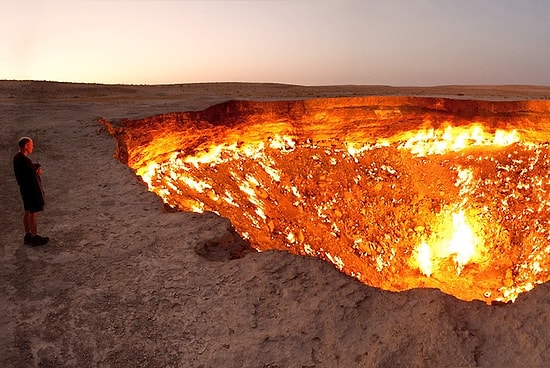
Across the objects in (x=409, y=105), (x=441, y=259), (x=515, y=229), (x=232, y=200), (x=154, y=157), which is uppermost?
(x=409, y=105)

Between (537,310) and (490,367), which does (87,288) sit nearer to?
(490,367)

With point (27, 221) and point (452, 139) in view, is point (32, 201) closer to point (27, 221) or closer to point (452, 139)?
point (27, 221)

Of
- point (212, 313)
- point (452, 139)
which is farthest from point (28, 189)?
point (452, 139)

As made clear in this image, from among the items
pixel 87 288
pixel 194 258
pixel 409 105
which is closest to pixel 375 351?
pixel 194 258

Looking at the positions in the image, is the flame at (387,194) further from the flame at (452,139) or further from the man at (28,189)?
the man at (28,189)

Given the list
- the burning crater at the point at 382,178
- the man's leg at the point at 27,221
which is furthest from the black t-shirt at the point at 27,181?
the burning crater at the point at 382,178

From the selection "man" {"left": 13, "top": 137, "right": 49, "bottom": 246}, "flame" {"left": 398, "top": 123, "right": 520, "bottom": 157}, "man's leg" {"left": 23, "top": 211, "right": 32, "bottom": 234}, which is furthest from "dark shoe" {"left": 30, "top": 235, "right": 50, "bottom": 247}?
"flame" {"left": 398, "top": 123, "right": 520, "bottom": 157}
